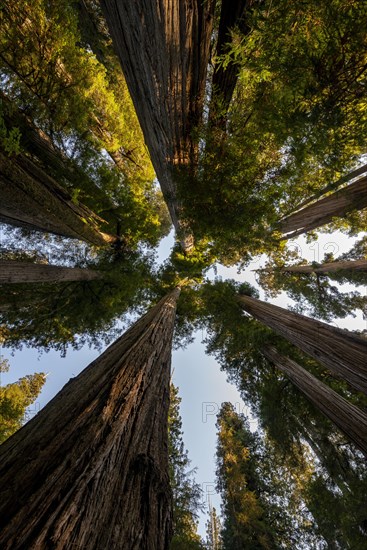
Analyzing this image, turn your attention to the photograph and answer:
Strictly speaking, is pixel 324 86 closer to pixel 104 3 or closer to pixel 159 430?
pixel 104 3

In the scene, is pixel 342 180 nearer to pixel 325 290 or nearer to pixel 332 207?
pixel 332 207

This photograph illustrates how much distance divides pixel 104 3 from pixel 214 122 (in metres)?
2.31

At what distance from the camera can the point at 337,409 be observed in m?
4.24

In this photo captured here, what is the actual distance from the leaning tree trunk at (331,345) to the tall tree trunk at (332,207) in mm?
2497

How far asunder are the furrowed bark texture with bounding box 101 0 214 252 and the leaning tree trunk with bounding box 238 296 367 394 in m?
4.68

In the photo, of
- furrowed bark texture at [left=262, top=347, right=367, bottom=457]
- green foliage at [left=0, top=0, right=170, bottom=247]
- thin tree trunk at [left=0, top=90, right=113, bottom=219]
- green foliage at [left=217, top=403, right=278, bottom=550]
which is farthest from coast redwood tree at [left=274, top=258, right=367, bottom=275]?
green foliage at [left=217, top=403, right=278, bottom=550]

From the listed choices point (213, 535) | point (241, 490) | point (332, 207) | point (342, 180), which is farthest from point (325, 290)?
point (213, 535)

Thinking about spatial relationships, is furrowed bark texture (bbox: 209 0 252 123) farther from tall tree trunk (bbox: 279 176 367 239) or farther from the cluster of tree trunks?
tall tree trunk (bbox: 279 176 367 239)

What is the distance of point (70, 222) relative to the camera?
246 inches

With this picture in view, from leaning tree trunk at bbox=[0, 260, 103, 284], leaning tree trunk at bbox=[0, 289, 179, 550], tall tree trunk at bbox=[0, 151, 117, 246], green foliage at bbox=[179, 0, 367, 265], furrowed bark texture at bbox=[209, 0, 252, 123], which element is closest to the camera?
leaning tree trunk at bbox=[0, 289, 179, 550]

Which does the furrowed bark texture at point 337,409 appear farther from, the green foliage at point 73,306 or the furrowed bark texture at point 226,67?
the green foliage at point 73,306

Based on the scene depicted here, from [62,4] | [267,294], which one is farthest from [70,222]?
[267,294]

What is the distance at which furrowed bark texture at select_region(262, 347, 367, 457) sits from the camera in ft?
12.1

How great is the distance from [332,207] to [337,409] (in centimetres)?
474
